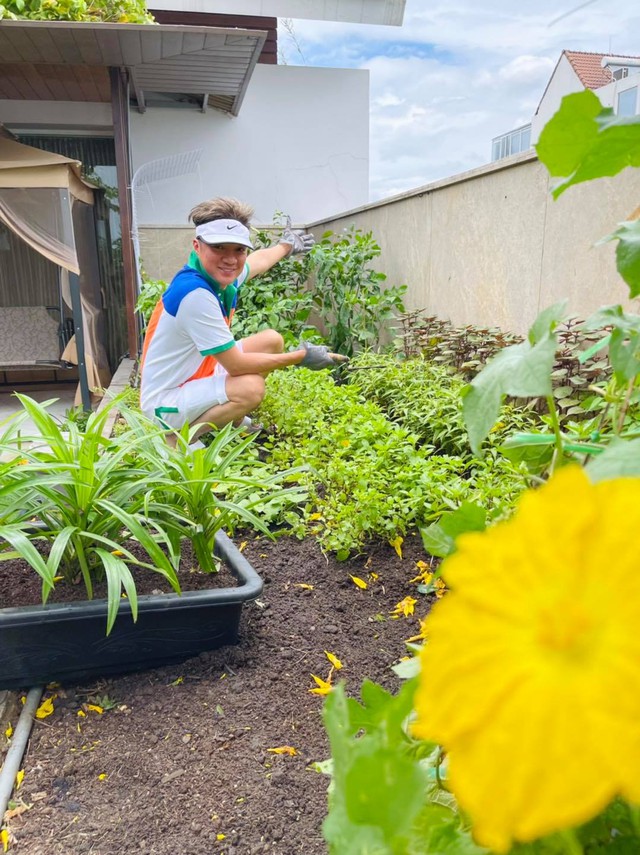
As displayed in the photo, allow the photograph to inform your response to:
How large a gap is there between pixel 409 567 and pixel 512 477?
486 millimetres

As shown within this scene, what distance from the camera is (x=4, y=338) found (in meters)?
6.90

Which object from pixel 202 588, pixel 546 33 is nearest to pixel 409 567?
pixel 202 588

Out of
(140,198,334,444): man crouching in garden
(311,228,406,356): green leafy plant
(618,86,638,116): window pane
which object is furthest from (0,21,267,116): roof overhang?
(618,86,638,116): window pane

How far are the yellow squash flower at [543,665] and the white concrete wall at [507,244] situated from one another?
9.55 feet

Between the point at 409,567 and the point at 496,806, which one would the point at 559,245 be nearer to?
the point at 409,567

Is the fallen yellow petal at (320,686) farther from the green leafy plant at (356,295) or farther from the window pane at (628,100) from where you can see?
the green leafy plant at (356,295)

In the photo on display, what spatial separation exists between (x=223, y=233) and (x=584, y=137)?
120 inches

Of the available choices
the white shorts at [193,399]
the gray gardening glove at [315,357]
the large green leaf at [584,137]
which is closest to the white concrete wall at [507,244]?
the gray gardening glove at [315,357]

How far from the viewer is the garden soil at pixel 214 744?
133 centimetres

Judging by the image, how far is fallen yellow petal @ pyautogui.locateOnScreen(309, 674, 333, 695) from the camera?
1.73 meters

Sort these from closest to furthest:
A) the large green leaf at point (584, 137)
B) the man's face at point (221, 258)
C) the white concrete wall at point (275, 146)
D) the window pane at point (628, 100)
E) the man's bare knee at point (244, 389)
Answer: the large green leaf at point (584, 137)
the window pane at point (628, 100)
the man's face at point (221, 258)
the man's bare knee at point (244, 389)
the white concrete wall at point (275, 146)

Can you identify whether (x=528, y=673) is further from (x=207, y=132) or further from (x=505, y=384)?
(x=207, y=132)

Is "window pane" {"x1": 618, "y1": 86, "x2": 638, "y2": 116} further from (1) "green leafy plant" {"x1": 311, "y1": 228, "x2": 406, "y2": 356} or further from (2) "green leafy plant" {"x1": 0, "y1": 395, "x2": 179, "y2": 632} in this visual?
(2) "green leafy plant" {"x1": 0, "y1": 395, "x2": 179, "y2": 632}

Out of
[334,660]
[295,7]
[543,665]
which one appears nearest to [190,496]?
[334,660]
